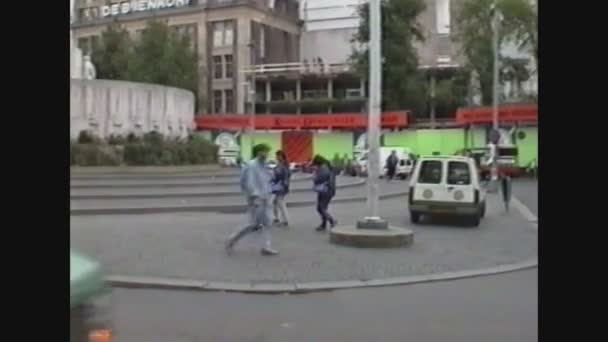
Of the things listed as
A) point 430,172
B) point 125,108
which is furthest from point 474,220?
point 125,108

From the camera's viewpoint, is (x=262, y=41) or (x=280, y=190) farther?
(x=262, y=41)

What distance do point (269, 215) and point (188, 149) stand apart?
18495 mm

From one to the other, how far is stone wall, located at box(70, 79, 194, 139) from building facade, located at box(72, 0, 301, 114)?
39380 mm

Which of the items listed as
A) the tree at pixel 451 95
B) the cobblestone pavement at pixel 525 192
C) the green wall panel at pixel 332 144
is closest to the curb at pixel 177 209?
the cobblestone pavement at pixel 525 192

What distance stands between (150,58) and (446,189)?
48.5m

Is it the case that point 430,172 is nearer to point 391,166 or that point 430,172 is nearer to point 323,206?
point 323,206

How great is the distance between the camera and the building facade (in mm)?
74375

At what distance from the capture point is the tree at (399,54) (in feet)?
173

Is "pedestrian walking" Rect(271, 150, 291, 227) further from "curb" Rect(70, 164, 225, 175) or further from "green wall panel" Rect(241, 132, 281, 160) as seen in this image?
"green wall panel" Rect(241, 132, 281, 160)

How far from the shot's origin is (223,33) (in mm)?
76000

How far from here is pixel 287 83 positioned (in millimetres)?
74062

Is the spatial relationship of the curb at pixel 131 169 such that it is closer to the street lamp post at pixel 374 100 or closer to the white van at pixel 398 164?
the street lamp post at pixel 374 100
